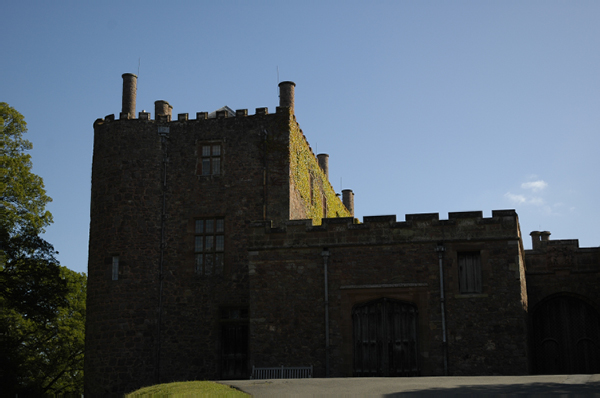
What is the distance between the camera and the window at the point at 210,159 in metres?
25.7

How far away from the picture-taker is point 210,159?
84.6ft

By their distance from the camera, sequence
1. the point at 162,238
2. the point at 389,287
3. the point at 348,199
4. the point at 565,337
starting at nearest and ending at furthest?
the point at 389,287, the point at 565,337, the point at 162,238, the point at 348,199

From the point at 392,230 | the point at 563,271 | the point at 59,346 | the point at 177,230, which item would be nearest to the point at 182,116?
the point at 177,230

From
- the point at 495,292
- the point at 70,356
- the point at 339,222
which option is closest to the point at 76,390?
the point at 70,356

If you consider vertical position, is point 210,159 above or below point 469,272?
above

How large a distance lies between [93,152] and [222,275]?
7318 millimetres

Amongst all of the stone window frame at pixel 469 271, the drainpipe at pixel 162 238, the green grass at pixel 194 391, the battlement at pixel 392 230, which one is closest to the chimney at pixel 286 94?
the drainpipe at pixel 162 238

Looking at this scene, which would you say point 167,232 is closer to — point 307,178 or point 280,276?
point 280,276

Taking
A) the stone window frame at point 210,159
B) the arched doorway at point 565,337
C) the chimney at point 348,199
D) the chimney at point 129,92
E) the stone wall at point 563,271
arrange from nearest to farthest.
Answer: the arched doorway at point 565,337 < the stone wall at point 563,271 < the stone window frame at point 210,159 < the chimney at point 129,92 < the chimney at point 348,199

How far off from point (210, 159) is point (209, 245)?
3319 mm

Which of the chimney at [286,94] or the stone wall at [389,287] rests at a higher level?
the chimney at [286,94]

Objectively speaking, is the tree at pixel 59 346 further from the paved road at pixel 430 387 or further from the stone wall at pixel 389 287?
the paved road at pixel 430 387

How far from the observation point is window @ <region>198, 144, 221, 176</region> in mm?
25688

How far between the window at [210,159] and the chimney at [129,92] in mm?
3273
